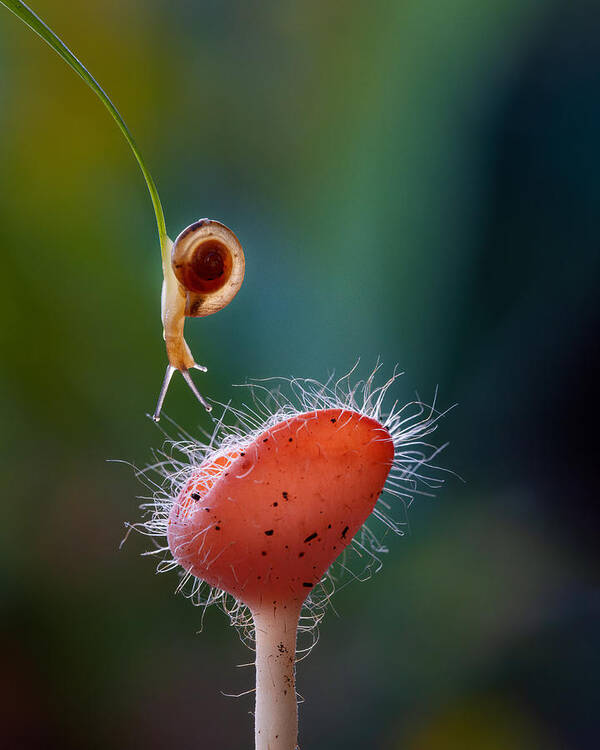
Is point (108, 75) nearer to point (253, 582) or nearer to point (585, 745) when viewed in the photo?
point (253, 582)

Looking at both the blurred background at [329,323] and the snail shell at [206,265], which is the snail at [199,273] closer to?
the snail shell at [206,265]

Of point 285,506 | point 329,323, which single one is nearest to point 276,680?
point 285,506

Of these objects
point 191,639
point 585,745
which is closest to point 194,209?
point 191,639

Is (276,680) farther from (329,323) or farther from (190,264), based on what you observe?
(329,323)

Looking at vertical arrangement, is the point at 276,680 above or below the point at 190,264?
below

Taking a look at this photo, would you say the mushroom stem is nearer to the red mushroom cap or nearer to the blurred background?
the red mushroom cap
